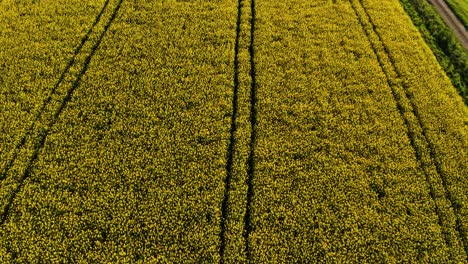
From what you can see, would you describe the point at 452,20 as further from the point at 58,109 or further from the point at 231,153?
the point at 58,109

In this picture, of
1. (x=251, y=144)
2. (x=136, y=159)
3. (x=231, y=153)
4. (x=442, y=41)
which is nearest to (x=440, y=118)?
(x=442, y=41)

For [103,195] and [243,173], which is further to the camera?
[243,173]

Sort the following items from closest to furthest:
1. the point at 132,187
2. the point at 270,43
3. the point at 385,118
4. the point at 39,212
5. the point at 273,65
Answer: the point at 39,212, the point at 132,187, the point at 385,118, the point at 273,65, the point at 270,43

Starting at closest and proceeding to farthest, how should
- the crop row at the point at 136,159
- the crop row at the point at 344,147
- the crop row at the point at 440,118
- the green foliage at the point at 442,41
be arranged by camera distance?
the crop row at the point at 136,159 → the crop row at the point at 344,147 → the crop row at the point at 440,118 → the green foliage at the point at 442,41

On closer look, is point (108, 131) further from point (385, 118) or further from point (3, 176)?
point (385, 118)

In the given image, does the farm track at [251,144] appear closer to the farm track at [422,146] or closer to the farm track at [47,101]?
the farm track at [422,146]

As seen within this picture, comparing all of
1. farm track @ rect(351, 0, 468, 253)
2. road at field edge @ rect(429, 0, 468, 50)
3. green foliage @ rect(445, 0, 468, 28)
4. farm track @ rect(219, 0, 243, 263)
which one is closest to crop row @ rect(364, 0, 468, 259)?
farm track @ rect(351, 0, 468, 253)

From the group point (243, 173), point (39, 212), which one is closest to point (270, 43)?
point (243, 173)

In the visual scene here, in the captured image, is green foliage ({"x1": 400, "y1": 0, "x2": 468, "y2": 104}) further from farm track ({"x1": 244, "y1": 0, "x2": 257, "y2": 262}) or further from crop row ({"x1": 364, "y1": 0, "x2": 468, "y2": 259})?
farm track ({"x1": 244, "y1": 0, "x2": 257, "y2": 262})

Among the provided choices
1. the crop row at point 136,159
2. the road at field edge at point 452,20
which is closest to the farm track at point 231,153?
the crop row at point 136,159
